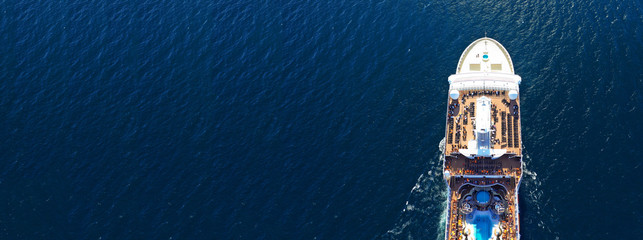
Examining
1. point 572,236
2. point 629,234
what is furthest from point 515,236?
point 629,234

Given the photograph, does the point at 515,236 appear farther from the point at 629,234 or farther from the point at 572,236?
the point at 629,234

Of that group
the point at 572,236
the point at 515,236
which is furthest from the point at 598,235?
the point at 515,236

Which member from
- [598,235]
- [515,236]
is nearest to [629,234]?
[598,235]

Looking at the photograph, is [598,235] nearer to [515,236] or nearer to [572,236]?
[572,236]

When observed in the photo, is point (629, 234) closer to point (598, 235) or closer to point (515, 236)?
point (598, 235)
